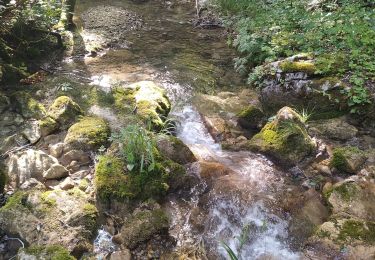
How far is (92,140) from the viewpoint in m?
6.11

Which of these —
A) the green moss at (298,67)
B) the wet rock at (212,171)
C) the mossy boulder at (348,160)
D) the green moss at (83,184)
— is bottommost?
the green moss at (83,184)

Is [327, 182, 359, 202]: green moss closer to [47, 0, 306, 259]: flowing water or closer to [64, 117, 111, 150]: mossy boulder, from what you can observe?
[47, 0, 306, 259]: flowing water

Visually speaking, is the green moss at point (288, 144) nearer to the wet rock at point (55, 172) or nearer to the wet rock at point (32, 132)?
the wet rock at point (55, 172)

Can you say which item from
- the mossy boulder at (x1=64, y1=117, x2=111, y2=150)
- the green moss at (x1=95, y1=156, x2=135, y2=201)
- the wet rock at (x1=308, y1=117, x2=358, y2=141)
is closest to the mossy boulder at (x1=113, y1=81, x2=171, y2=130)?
the mossy boulder at (x1=64, y1=117, x2=111, y2=150)

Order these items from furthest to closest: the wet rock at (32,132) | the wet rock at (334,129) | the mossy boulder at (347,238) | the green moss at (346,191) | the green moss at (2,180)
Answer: the wet rock at (334,129)
the wet rock at (32,132)
the green moss at (346,191)
the green moss at (2,180)
the mossy boulder at (347,238)

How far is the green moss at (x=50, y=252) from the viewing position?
4.05 metres

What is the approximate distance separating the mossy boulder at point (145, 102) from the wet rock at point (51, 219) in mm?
2327

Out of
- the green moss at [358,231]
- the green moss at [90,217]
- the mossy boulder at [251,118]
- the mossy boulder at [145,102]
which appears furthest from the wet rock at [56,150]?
the green moss at [358,231]

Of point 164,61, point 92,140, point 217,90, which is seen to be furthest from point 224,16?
point 92,140

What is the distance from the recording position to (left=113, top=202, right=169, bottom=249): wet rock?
4.52 m

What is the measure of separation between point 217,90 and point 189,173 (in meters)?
3.83

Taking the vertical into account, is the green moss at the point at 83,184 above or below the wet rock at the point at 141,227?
below

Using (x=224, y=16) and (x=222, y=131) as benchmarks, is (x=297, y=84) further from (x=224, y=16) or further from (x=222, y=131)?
(x=224, y=16)

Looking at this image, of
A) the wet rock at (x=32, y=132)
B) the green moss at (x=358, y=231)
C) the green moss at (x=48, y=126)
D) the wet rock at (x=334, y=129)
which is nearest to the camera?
the green moss at (x=358, y=231)
